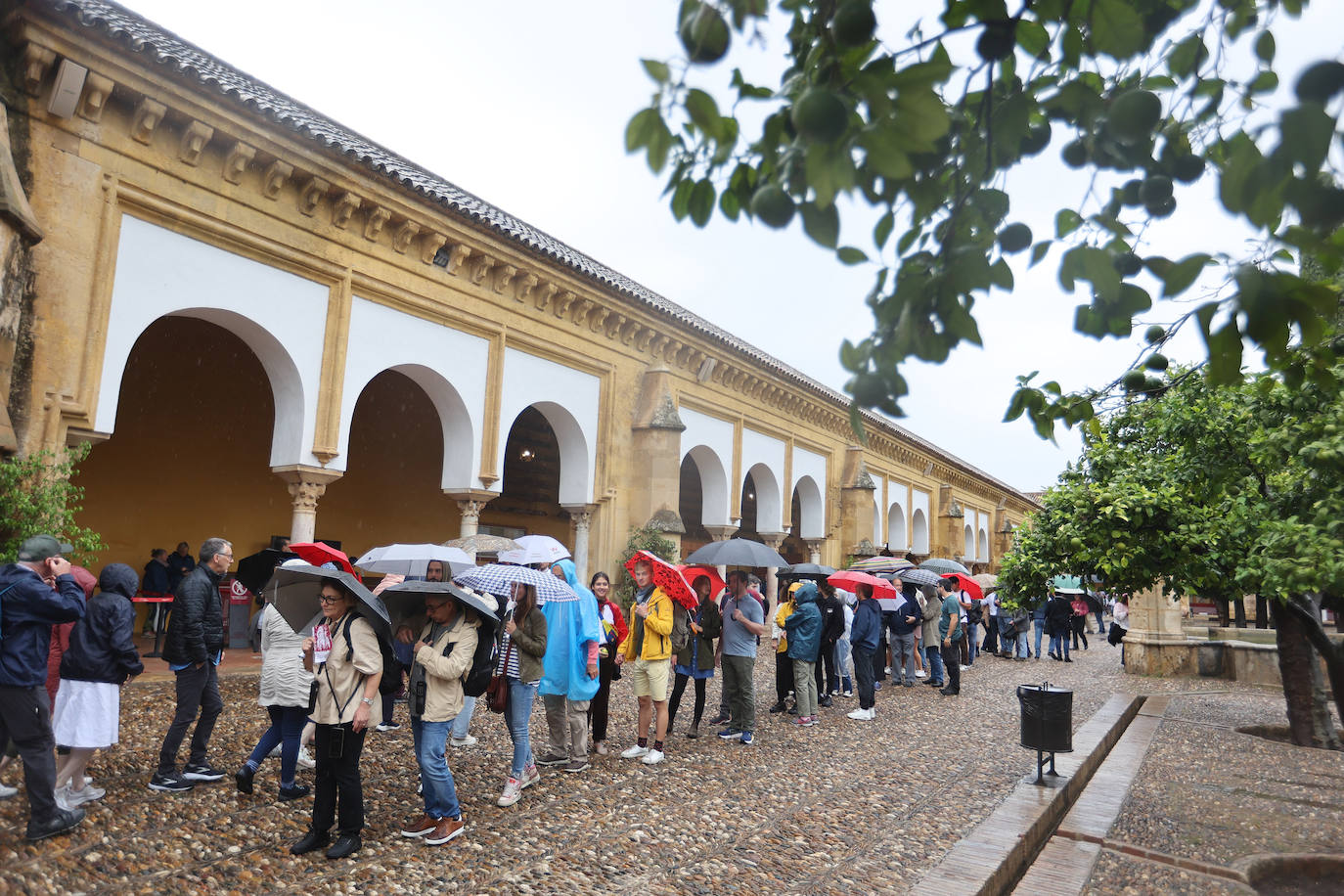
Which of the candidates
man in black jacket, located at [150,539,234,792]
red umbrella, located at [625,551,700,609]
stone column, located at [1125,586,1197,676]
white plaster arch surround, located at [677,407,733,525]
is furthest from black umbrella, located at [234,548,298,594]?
stone column, located at [1125,586,1197,676]

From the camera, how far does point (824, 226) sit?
155 cm

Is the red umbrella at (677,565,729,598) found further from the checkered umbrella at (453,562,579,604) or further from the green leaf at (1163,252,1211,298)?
the green leaf at (1163,252,1211,298)

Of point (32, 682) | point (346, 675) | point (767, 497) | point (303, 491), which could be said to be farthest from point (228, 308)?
point (767, 497)

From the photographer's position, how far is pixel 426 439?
17875 mm

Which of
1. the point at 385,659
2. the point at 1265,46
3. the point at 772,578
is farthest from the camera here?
the point at 772,578

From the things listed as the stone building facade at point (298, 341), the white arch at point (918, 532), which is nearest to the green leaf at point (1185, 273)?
the stone building facade at point (298, 341)

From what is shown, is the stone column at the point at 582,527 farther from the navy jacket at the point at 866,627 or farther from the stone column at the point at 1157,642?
the stone column at the point at 1157,642

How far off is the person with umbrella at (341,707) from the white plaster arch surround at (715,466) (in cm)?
1479

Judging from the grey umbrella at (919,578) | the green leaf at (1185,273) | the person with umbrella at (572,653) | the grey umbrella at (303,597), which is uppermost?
the green leaf at (1185,273)

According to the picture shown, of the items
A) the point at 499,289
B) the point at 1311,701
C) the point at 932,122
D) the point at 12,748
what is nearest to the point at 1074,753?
the point at 1311,701

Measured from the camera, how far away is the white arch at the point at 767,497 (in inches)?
877

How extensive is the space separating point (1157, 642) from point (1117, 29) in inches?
698

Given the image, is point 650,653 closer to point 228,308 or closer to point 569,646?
point 569,646

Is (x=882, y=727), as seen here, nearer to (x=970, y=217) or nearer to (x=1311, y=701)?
(x=1311, y=701)
